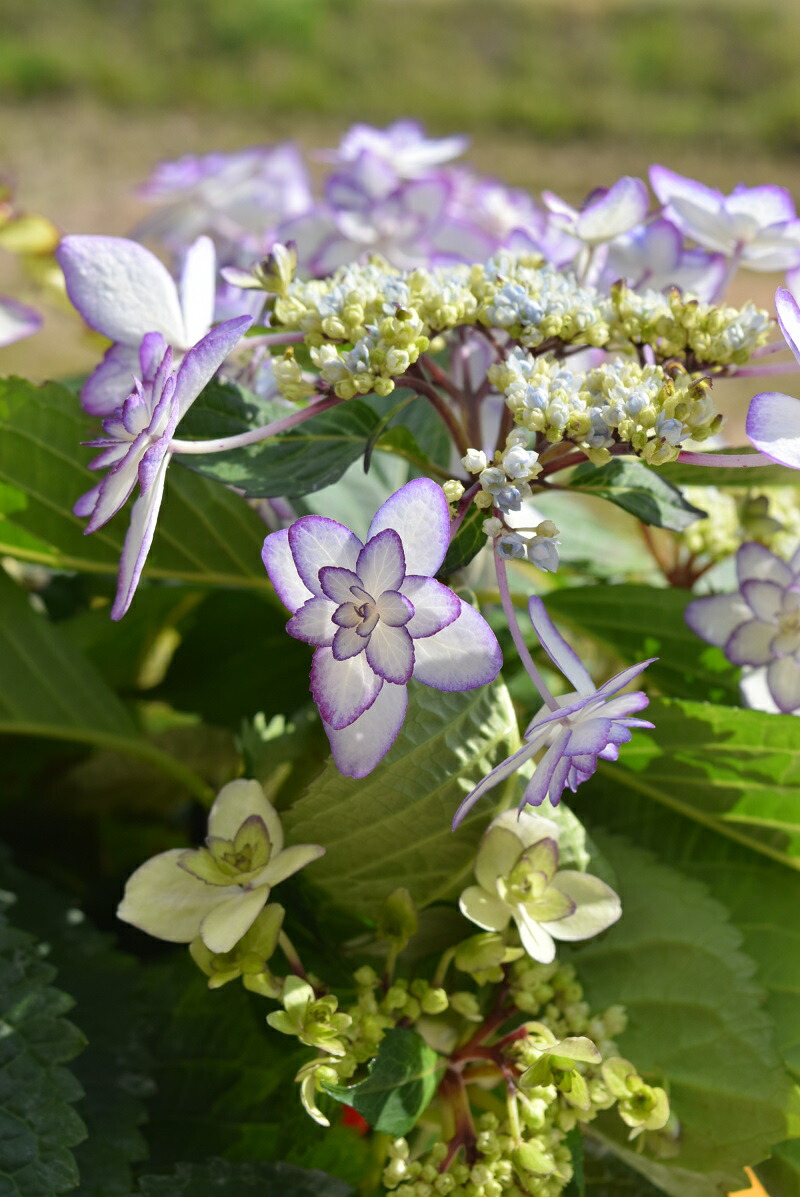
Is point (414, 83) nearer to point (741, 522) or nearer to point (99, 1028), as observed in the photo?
point (741, 522)


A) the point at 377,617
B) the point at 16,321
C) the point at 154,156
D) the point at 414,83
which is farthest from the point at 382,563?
the point at 414,83

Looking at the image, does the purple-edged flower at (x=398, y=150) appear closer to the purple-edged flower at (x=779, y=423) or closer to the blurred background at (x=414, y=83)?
the purple-edged flower at (x=779, y=423)

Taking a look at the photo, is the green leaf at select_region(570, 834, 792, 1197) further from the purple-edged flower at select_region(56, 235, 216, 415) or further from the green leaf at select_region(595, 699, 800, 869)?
the purple-edged flower at select_region(56, 235, 216, 415)

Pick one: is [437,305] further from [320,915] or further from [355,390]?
[320,915]

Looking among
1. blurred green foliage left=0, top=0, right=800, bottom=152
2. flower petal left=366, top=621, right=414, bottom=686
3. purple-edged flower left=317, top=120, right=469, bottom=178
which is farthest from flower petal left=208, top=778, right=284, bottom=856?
blurred green foliage left=0, top=0, right=800, bottom=152

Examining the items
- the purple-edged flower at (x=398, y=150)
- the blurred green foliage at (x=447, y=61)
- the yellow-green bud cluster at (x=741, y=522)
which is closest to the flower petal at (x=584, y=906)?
the yellow-green bud cluster at (x=741, y=522)

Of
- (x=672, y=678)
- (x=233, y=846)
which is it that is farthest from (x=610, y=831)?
(x=233, y=846)
